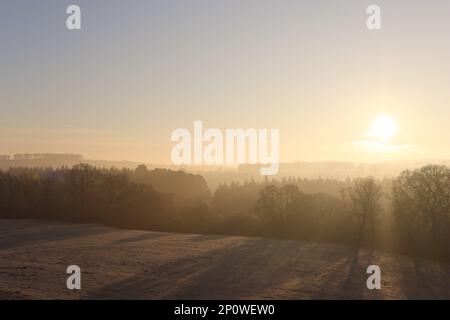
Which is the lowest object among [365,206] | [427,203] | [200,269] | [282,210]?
[200,269]

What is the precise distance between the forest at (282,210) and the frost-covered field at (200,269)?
7663 mm

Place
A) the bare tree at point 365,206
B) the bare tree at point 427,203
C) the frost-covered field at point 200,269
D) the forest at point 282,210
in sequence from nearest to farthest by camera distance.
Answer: the frost-covered field at point 200,269 < the bare tree at point 427,203 < the forest at point 282,210 < the bare tree at point 365,206

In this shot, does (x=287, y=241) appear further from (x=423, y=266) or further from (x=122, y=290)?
(x=122, y=290)

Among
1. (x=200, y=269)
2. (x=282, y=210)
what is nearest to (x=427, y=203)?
(x=282, y=210)

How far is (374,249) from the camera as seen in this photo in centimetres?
6462

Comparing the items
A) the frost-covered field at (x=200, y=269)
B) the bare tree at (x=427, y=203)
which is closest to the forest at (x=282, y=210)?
the bare tree at (x=427, y=203)

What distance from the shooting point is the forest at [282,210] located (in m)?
66.4

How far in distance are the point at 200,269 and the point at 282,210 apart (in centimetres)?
3936

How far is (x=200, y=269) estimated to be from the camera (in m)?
46.2

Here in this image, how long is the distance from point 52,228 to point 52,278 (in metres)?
43.5

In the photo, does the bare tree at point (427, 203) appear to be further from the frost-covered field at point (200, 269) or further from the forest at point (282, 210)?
the frost-covered field at point (200, 269)

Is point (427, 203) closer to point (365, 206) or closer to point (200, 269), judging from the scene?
point (365, 206)

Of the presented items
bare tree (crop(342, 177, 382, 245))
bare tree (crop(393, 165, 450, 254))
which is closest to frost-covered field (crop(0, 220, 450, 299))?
bare tree (crop(342, 177, 382, 245))
